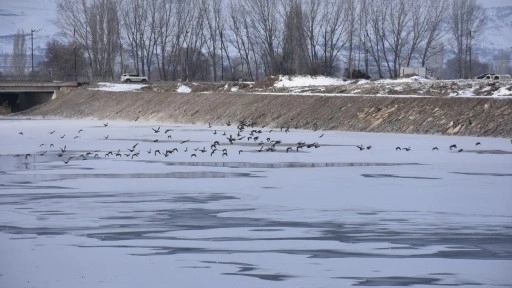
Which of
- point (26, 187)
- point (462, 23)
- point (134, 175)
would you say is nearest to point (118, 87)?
point (462, 23)

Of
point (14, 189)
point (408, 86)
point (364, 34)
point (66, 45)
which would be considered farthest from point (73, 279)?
point (66, 45)

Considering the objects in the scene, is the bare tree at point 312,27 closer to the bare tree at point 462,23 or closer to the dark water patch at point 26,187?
the bare tree at point 462,23

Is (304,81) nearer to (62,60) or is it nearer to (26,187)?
(26,187)

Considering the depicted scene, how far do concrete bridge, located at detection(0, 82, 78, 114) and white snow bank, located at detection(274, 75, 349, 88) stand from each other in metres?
24.9

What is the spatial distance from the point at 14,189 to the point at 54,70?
373 feet

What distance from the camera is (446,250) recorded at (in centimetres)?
1717

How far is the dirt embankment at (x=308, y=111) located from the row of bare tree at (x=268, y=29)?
2598cm

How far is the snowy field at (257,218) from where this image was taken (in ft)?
50.6

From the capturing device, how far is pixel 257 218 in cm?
2084

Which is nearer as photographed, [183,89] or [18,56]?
[183,89]

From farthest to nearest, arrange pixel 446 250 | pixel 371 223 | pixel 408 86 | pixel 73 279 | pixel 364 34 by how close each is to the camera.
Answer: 1. pixel 364 34
2. pixel 408 86
3. pixel 371 223
4. pixel 446 250
5. pixel 73 279

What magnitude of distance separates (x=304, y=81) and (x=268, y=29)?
32247 millimetres

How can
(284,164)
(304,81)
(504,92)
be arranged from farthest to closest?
1. (304,81)
2. (504,92)
3. (284,164)

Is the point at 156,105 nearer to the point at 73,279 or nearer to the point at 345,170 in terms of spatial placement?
the point at 345,170
